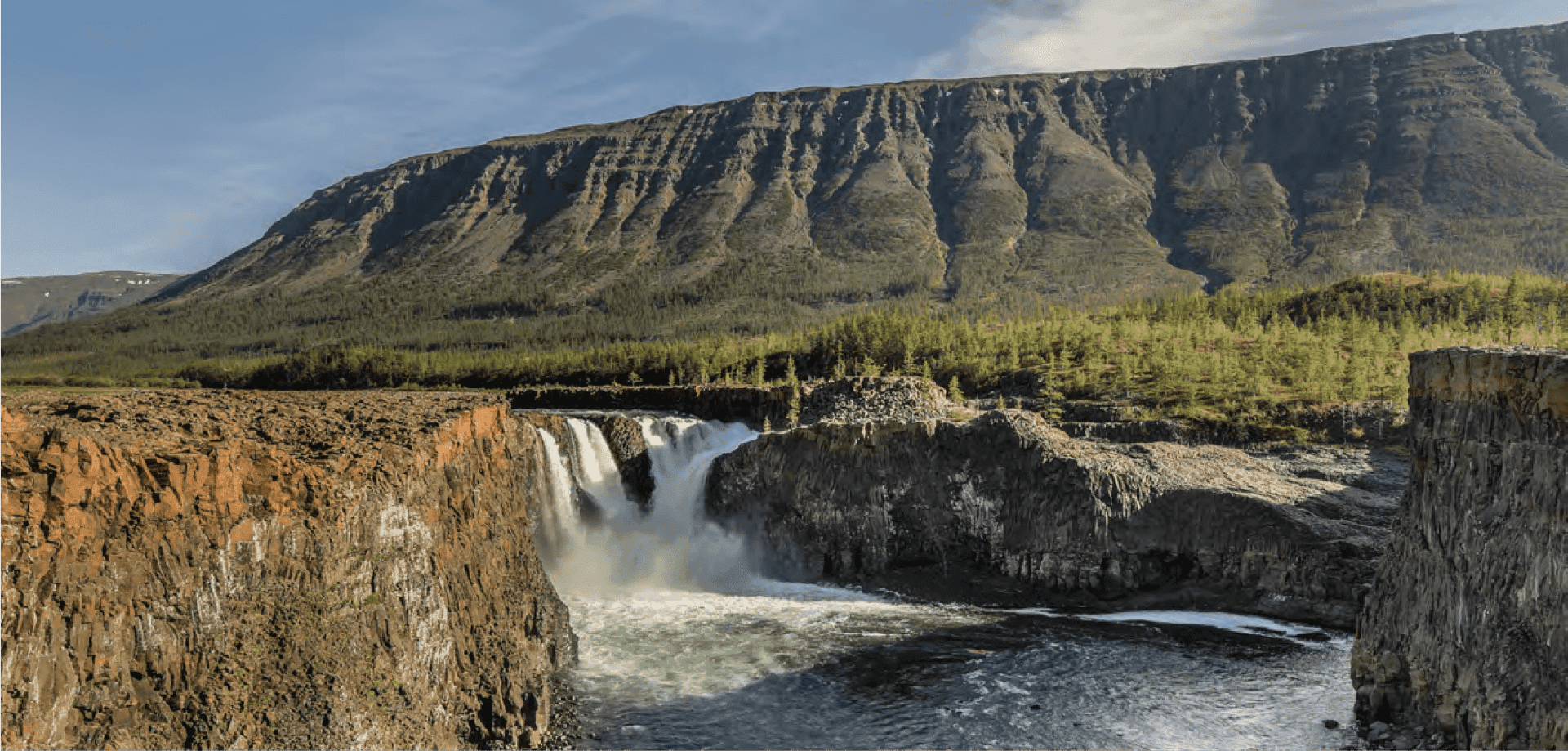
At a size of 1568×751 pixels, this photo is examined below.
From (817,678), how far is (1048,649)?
11814 mm

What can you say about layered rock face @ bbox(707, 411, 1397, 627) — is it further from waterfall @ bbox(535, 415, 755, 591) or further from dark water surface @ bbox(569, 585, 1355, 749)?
dark water surface @ bbox(569, 585, 1355, 749)

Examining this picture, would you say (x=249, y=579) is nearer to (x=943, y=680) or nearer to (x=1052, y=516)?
(x=943, y=680)

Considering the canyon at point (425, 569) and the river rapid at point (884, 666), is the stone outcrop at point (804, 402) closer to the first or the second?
the river rapid at point (884, 666)

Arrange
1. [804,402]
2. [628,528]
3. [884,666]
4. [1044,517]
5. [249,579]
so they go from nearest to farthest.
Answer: [249,579] < [884,666] < [1044,517] < [628,528] < [804,402]

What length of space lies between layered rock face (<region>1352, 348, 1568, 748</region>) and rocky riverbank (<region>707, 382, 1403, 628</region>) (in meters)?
16.9

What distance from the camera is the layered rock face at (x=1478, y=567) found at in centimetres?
2458

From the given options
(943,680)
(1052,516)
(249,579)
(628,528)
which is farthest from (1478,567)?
(628,528)

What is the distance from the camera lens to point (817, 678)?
138ft

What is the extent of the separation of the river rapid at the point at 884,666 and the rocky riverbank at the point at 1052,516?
6.60ft

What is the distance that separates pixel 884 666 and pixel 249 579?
27.5 m

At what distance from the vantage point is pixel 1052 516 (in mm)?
56750

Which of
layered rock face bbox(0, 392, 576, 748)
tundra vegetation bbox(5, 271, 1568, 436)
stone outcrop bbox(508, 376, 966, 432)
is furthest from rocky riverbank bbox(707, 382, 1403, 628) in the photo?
layered rock face bbox(0, 392, 576, 748)

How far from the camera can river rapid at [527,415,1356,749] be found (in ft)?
119

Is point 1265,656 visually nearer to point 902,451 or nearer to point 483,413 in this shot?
point 902,451
